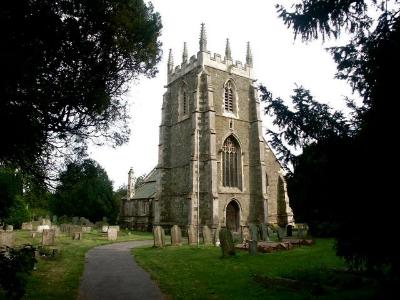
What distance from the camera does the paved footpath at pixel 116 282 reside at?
7348mm

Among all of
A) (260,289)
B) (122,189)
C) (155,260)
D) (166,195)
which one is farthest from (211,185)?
(122,189)

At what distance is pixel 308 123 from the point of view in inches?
219

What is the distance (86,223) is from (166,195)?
1307 cm

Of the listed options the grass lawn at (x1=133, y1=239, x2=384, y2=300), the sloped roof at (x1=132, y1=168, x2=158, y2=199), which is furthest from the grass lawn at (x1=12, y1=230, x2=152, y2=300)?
the sloped roof at (x1=132, y1=168, x2=158, y2=199)

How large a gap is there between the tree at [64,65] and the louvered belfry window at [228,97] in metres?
21.1

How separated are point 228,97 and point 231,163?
548 cm

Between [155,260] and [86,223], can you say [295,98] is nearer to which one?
[155,260]

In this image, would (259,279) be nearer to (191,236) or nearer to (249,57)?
(191,236)

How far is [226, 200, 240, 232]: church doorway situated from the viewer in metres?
27.3

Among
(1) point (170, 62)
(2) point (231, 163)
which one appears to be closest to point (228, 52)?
(1) point (170, 62)

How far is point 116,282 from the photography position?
8867mm

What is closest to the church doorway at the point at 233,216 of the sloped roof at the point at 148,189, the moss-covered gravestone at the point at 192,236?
the moss-covered gravestone at the point at 192,236

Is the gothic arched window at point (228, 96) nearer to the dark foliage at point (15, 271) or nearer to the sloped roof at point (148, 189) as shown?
the sloped roof at point (148, 189)

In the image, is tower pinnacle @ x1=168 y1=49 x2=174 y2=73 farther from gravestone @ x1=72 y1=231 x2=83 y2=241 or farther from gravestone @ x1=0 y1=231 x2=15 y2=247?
gravestone @ x1=0 y1=231 x2=15 y2=247
